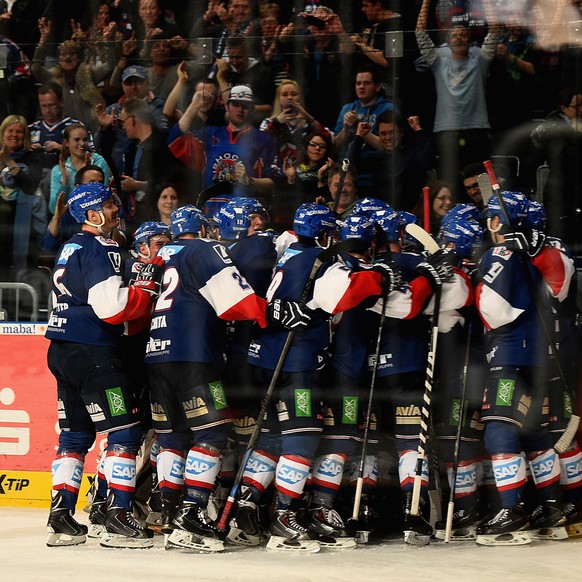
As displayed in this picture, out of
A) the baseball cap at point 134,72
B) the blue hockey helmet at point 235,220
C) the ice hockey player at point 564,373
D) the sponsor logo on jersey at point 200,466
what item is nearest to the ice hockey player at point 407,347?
the ice hockey player at point 564,373

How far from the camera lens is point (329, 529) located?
18.8ft

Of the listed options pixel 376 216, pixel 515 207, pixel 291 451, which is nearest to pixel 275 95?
pixel 376 216

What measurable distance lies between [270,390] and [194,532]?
2.31 feet

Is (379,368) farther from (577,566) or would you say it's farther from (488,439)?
(577,566)

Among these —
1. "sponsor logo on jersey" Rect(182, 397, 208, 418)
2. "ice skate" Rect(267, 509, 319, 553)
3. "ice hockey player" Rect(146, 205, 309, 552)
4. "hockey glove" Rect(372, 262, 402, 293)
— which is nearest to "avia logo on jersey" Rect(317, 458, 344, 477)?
"ice skate" Rect(267, 509, 319, 553)

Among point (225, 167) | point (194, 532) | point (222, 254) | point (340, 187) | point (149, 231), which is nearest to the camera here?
point (194, 532)

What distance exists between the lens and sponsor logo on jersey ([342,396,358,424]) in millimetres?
5828

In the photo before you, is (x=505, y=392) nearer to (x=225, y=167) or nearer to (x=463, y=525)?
(x=463, y=525)

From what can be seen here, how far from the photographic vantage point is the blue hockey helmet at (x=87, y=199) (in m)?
5.84

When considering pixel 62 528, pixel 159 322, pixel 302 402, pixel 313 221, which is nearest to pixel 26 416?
pixel 62 528

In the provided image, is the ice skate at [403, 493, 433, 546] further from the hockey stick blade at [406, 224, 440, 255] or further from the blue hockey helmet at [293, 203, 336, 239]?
the blue hockey helmet at [293, 203, 336, 239]

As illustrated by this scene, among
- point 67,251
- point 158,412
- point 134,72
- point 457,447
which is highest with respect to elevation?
point 134,72

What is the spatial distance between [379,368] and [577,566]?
1.25 m

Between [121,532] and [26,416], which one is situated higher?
[26,416]
